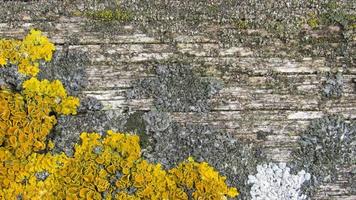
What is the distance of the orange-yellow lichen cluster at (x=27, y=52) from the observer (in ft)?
10.7

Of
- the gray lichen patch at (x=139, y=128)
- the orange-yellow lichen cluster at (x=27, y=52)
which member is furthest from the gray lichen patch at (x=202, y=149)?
the orange-yellow lichen cluster at (x=27, y=52)

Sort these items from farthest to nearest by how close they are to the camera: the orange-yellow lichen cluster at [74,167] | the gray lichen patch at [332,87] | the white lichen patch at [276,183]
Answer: the gray lichen patch at [332,87], the white lichen patch at [276,183], the orange-yellow lichen cluster at [74,167]

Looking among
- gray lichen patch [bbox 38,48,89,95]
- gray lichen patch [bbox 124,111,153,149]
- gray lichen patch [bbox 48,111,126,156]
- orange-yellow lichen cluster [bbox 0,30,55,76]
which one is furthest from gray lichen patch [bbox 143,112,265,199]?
orange-yellow lichen cluster [bbox 0,30,55,76]

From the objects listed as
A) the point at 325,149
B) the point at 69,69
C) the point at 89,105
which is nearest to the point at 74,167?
the point at 89,105

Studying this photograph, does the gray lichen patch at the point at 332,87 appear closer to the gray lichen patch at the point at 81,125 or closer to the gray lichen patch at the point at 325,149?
the gray lichen patch at the point at 325,149

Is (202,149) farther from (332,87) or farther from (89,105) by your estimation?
(332,87)

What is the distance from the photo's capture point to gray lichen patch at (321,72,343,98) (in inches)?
133

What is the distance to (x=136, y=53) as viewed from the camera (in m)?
3.39

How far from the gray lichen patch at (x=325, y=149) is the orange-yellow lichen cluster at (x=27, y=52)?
1433mm

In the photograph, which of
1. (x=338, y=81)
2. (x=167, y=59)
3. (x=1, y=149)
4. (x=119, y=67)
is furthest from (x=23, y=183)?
(x=338, y=81)

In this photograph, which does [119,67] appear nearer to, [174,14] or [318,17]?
[174,14]

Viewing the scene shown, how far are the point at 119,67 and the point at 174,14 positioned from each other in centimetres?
44

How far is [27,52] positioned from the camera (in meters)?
3.30

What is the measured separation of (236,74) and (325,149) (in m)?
0.62
